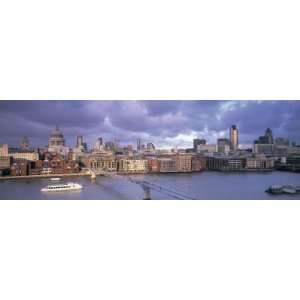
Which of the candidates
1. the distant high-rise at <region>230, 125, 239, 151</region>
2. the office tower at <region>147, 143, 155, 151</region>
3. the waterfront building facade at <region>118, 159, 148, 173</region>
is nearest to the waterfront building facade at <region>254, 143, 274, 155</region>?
the distant high-rise at <region>230, 125, 239, 151</region>

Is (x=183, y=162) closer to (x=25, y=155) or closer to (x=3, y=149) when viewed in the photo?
(x=25, y=155)

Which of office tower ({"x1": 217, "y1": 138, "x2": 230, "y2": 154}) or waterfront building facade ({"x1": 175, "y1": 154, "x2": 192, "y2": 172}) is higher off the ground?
office tower ({"x1": 217, "y1": 138, "x2": 230, "y2": 154})

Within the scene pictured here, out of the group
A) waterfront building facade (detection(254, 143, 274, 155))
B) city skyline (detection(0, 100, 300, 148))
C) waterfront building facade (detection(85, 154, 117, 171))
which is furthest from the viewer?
waterfront building facade (detection(85, 154, 117, 171))

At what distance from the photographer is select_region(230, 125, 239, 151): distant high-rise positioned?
3.49 metres

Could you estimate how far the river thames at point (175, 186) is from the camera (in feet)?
11.4

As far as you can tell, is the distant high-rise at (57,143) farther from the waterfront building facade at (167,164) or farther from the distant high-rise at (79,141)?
the waterfront building facade at (167,164)

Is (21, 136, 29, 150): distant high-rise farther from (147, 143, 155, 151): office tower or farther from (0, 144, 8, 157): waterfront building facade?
(147, 143, 155, 151): office tower

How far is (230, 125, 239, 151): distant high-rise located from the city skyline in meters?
0.04

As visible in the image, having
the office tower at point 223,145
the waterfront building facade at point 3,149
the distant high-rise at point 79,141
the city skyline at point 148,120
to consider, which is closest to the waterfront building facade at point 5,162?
the waterfront building facade at point 3,149

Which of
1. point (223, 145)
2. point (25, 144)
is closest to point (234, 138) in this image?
point (223, 145)

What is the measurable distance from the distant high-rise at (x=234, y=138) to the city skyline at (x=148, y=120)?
0.14 feet
